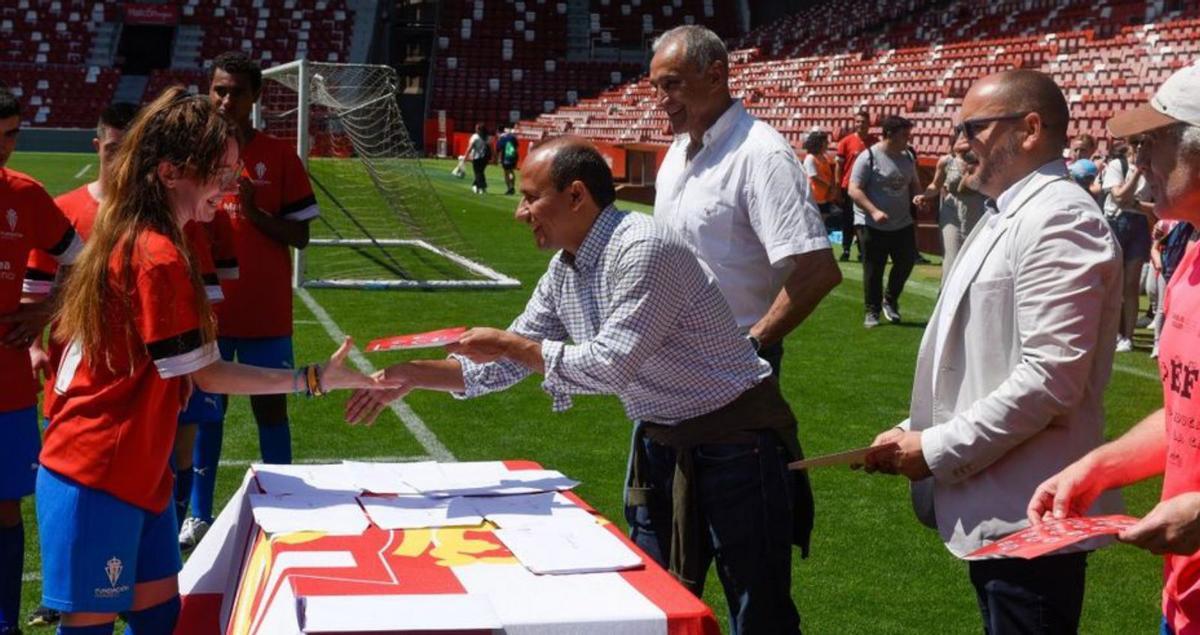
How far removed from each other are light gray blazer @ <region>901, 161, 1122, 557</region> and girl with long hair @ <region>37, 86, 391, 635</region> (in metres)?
1.78

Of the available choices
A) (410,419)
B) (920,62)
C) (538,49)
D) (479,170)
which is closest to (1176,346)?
(410,419)

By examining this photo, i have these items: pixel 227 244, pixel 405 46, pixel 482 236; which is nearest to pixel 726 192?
pixel 227 244

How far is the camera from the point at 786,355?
477 inches

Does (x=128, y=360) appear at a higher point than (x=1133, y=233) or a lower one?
higher

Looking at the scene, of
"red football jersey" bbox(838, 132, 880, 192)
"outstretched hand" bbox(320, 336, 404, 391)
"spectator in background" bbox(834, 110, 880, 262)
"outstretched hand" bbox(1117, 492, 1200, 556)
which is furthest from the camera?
"red football jersey" bbox(838, 132, 880, 192)

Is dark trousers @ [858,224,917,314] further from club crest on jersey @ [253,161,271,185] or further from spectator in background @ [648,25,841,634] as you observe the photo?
spectator in background @ [648,25,841,634]

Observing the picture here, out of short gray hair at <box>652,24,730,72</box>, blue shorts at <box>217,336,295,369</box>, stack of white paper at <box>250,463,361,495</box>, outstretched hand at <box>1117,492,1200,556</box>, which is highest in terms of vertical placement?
short gray hair at <box>652,24,730,72</box>

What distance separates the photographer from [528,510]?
364 cm

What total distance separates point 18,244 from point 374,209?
67.2ft

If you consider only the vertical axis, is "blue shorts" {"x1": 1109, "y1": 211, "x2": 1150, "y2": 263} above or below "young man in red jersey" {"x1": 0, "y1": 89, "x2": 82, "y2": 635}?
below

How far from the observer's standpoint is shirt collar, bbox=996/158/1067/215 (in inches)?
132

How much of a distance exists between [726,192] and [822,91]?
3294 centimetres

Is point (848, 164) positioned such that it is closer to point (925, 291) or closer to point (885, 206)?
point (925, 291)

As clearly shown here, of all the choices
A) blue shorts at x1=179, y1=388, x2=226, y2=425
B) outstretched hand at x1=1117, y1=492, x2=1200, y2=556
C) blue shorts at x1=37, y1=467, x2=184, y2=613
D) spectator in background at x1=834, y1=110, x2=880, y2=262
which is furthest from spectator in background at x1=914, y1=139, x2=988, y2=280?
outstretched hand at x1=1117, y1=492, x2=1200, y2=556
